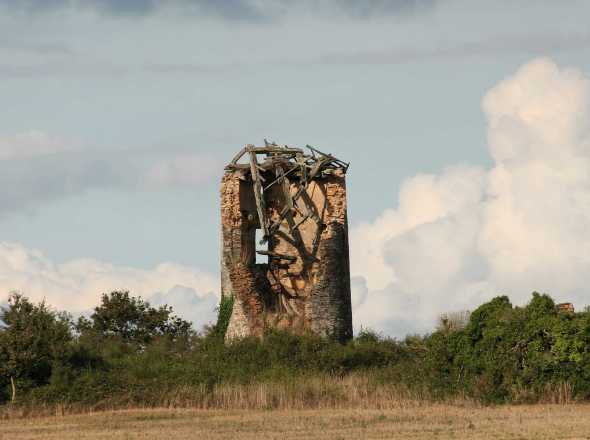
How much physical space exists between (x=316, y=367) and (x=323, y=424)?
9485 millimetres

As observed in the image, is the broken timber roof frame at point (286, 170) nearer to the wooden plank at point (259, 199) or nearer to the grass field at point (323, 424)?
the wooden plank at point (259, 199)

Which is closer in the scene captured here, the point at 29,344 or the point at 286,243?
the point at 29,344

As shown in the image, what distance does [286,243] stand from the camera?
4216 centimetres

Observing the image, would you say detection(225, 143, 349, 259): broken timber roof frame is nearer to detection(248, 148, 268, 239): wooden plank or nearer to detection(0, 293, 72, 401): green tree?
detection(248, 148, 268, 239): wooden plank

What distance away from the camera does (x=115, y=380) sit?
33406 mm

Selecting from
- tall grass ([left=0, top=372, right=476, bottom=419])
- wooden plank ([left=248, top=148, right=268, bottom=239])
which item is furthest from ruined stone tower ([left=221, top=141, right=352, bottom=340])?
tall grass ([left=0, top=372, right=476, bottom=419])

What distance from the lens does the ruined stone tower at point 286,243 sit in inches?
1565

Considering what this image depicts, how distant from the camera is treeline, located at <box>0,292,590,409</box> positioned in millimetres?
31188

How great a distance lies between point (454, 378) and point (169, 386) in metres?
7.24

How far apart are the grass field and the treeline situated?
1346 mm

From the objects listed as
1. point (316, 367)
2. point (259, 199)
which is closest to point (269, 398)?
point (316, 367)

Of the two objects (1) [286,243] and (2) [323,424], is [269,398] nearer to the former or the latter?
(2) [323,424]

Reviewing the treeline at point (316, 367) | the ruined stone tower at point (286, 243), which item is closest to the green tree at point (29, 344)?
the treeline at point (316, 367)

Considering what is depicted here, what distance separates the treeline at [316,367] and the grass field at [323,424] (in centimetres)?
135
